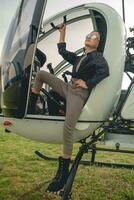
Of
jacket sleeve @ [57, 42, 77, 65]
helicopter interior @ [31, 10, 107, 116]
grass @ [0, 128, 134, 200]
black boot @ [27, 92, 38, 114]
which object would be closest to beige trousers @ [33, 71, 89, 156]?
black boot @ [27, 92, 38, 114]

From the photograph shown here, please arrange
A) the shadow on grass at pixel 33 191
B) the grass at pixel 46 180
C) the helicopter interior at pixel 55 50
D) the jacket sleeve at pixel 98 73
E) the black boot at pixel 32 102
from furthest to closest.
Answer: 1. the grass at pixel 46 180
2. the shadow on grass at pixel 33 191
3. the helicopter interior at pixel 55 50
4. the black boot at pixel 32 102
5. the jacket sleeve at pixel 98 73

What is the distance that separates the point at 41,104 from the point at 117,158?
173 inches

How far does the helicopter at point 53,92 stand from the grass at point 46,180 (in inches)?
34.1

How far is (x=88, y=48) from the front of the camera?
186 inches

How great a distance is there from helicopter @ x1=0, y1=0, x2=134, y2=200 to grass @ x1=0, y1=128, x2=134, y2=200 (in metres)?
0.86

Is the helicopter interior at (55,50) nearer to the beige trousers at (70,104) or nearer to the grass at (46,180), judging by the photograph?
the beige trousers at (70,104)

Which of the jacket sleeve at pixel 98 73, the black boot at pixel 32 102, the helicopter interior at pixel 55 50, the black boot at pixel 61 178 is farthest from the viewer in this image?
the helicopter interior at pixel 55 50

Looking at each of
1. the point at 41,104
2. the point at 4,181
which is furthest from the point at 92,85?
the point at 4,181

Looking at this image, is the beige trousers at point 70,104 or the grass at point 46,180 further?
the grass at point 46,180

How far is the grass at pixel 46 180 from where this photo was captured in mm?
5348

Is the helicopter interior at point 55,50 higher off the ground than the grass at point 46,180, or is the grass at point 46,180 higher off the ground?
the helicopter interior at point 55,50

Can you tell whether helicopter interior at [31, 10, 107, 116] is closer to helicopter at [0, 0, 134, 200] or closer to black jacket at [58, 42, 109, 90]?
helicopter at [0, 0, 134, 200]

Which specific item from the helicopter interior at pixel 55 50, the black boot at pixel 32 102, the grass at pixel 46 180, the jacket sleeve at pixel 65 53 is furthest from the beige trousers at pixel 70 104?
the grass at pixel 46 180

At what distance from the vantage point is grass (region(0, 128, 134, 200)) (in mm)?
5348
